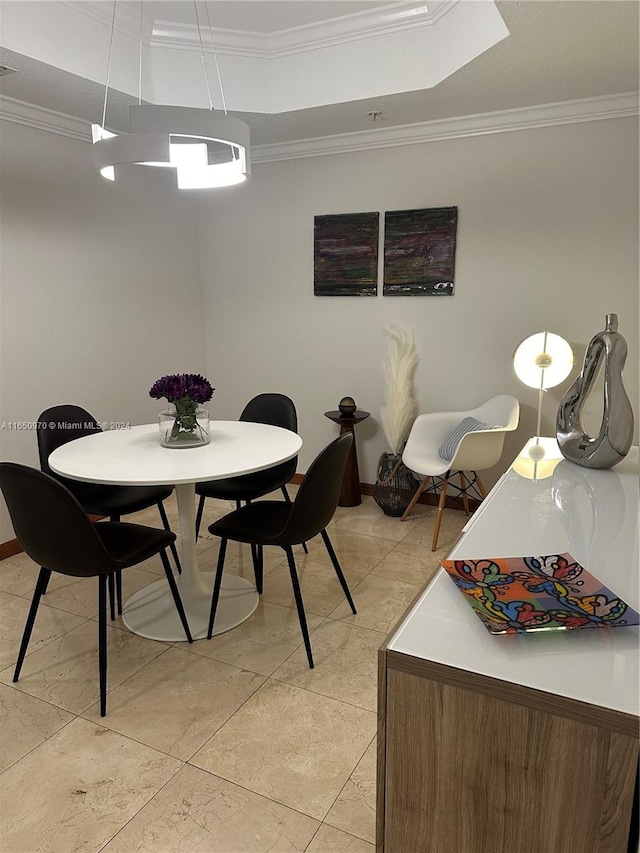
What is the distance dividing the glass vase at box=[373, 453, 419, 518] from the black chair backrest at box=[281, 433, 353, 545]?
1.50 meters

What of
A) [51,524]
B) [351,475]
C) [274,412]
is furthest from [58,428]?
[351,475]

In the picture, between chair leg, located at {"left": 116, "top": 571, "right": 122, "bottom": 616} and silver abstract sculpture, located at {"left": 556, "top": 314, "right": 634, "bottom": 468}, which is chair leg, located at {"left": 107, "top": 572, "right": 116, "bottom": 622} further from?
silver abstract sculpture, located at {"left": 556, "top": 314, "right": 634, "bottom": 468}

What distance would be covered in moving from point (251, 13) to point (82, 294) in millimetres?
1771

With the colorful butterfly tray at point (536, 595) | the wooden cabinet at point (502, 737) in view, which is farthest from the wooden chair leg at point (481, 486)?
the wooden cabinet at point (502, 737)

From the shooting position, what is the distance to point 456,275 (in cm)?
366

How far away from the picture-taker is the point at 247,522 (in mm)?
2414

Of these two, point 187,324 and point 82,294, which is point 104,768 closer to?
point 82,294

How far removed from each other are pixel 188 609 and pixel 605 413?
1.88 meters

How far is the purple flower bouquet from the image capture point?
8.05ft

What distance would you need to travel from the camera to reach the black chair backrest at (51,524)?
6.11ft

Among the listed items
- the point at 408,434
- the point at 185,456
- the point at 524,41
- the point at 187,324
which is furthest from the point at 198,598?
the point at 524,41

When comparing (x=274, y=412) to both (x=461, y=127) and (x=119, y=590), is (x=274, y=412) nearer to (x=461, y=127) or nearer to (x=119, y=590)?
(x=119, y=590)

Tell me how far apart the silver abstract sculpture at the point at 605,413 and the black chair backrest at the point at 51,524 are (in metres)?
1.57

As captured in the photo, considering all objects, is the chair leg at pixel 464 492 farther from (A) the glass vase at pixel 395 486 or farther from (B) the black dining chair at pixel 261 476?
(B) the black dining chair at pixel 261 476
